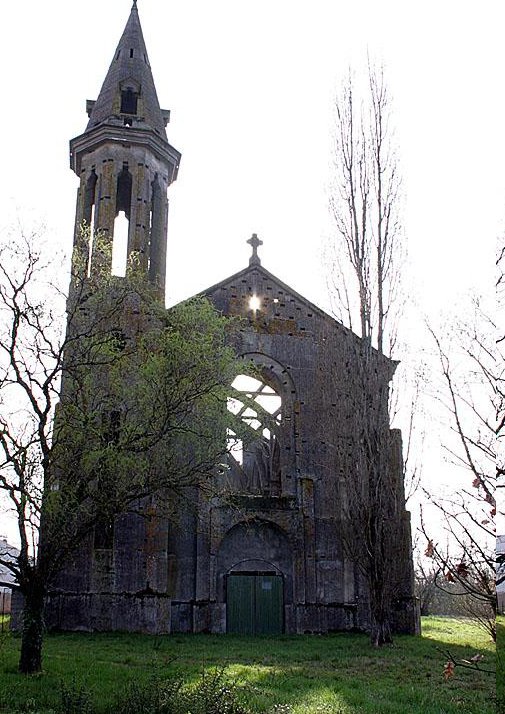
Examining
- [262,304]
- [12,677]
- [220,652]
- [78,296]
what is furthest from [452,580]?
[262,304]

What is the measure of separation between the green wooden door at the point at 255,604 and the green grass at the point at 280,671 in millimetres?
1635

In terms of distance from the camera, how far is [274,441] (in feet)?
85.9

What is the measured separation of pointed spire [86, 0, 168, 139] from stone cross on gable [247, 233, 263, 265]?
4894mm

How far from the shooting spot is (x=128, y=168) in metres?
25.3

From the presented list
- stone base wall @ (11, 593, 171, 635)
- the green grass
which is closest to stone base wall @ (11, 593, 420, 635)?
stone base wall @ (11, 593, 171, 635)

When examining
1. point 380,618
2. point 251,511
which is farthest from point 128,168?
point 380,618

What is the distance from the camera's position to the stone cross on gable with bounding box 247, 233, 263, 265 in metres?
25.1

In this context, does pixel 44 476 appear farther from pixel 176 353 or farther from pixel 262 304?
pixel 262 304

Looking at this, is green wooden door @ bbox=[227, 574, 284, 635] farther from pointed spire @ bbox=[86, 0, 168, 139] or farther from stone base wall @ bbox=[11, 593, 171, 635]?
pointed spire @ bbox=[86, 0, 168, 139]

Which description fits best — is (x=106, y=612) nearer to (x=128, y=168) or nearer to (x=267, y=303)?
(x=267, y=303)

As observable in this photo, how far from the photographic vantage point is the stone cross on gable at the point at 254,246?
25.1 m

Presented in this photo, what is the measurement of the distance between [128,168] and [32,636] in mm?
16757

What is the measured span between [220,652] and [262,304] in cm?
1165

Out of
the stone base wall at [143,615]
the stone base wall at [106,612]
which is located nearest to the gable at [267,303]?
the stone base wall at [143,615]
